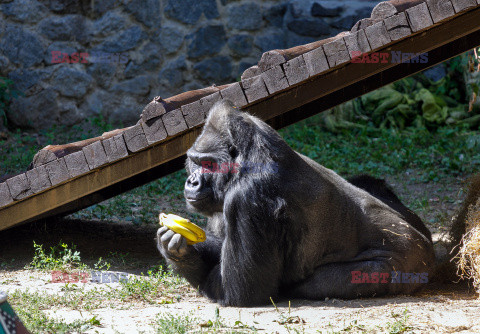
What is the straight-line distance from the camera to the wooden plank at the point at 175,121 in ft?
13.2

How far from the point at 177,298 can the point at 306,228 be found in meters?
0.92

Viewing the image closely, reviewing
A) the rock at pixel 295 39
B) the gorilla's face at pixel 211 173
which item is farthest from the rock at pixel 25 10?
the gorilla's face at pixel 211 173

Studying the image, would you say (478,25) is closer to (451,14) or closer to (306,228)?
(451,14)

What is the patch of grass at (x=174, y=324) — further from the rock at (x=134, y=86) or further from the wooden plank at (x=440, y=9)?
the rock at (x=134, y=86)

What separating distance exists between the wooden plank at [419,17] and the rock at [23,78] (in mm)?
5644

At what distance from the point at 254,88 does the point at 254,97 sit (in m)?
0.06

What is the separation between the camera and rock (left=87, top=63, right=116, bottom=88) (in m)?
8.12

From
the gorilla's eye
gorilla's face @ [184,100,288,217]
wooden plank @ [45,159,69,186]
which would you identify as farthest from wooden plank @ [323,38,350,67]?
wooden plank @ [45,159,69,186]

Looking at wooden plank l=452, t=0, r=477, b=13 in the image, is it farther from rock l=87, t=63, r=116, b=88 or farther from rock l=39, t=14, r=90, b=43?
rock l=39, t=14, r=90, b=43

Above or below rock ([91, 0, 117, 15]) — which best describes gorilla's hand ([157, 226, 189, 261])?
below

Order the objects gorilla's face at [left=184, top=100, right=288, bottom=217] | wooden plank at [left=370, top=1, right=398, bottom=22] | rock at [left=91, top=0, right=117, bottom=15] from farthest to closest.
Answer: rock at [left=91, top=0, right=117, bottom=15] < wooden plank at [left=370, top=1, right=398, bottom=22] < gorilla's face at [left=184, top=100, right=288, bottom=217]

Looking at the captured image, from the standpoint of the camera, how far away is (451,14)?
3639 mm

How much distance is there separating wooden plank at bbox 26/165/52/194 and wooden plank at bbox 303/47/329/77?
1.98 m

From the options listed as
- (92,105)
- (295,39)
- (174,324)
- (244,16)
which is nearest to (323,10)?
(295,39)
